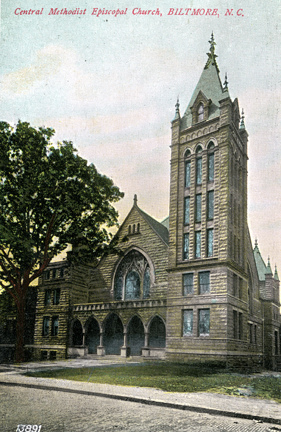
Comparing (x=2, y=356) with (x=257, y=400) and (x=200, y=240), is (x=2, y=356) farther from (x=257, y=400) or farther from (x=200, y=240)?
(x=257, y=400)

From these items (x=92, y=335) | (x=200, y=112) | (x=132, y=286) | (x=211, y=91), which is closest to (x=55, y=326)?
(x=92, y=335)

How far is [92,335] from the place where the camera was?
98.0 feet

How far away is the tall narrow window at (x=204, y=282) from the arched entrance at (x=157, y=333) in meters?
3.78

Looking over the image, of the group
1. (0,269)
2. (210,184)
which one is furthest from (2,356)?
(210,184)

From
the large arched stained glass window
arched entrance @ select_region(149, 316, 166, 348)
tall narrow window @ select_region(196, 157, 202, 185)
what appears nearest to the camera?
arched entrance @ select_region(149, 316, 166, 348)

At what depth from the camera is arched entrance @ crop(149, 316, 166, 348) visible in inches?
1053

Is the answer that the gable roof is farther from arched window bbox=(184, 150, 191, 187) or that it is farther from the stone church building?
arched window bbox=(184, 150, 191, 187)

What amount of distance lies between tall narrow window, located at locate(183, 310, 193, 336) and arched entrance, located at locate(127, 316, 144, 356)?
139 inches

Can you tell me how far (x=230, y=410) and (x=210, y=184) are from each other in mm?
18105

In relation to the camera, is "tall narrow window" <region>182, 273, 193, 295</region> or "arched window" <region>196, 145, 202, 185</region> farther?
"arched window" <region>196, 145, 202, 185</region>

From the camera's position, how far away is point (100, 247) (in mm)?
25703

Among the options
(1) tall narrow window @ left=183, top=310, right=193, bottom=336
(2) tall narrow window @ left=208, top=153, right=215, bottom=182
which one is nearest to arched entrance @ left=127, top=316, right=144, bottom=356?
(1) tall narrow window @ left=183, top=310, right=193, bottom=336

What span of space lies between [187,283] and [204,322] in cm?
269

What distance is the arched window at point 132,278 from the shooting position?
2933cm
